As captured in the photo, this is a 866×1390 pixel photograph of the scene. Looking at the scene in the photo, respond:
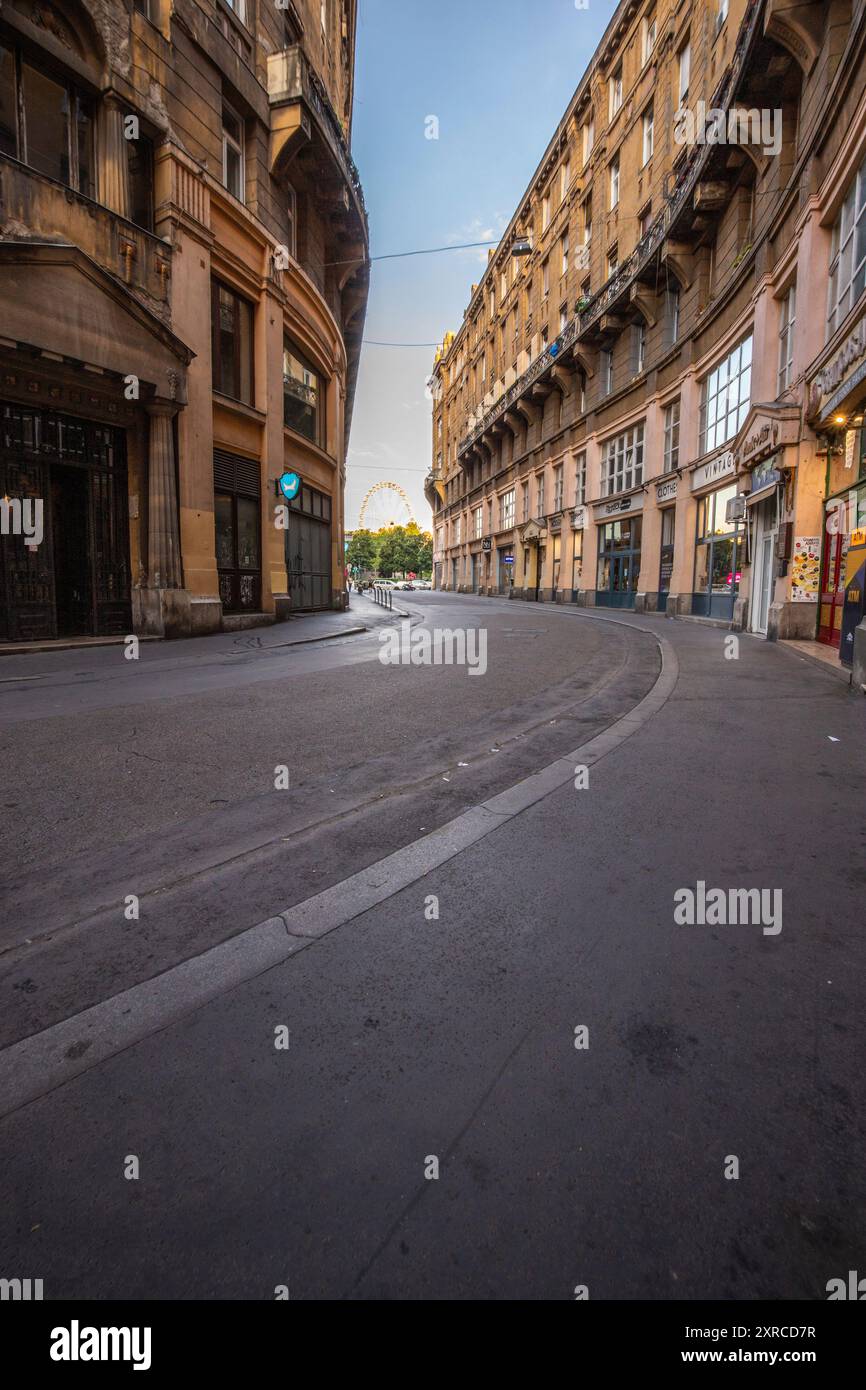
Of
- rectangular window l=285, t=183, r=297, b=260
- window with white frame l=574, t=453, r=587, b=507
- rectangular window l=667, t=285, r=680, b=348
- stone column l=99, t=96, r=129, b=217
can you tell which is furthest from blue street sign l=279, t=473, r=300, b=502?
window with white frame l=574, t=453, r=587, b=507

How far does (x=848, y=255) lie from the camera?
1136cm

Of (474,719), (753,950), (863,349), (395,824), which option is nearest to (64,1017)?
(395,824)

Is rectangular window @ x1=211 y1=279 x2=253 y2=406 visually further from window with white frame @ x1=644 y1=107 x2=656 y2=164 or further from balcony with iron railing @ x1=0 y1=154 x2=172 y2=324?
window with white frame @ x1=644 y1=107 x2=656 y2=164

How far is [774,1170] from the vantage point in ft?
4.97

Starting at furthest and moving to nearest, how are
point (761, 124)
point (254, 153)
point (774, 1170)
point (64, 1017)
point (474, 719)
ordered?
1. point (254, 153)
2. point (761, 124)
3. point (474, 719)
4. point (64, 1017)
5. point (774, 1170)

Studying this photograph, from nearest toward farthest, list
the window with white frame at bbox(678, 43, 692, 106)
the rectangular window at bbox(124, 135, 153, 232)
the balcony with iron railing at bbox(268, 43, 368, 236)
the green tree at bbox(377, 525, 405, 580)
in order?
the rectangular window at bbox(124, 135, 153, 232) < the balcony with iron railing at bbox(268, 43, 368, 236) < the window with white frame at bbox(678, 43, 692, 106) < the green tree at bbox(377, 525, 405, 580)

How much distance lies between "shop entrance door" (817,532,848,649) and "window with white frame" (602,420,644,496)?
15439mm

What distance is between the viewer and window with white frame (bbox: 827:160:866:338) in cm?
1061

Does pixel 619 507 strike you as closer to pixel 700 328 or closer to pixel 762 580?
pixel 700 328

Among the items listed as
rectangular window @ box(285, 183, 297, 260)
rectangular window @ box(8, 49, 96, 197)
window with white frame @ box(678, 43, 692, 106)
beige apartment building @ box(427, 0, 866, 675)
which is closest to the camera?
rectangular window @ box(8, 49, 96, 197)

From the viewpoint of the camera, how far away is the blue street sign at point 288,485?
57.9 feet
